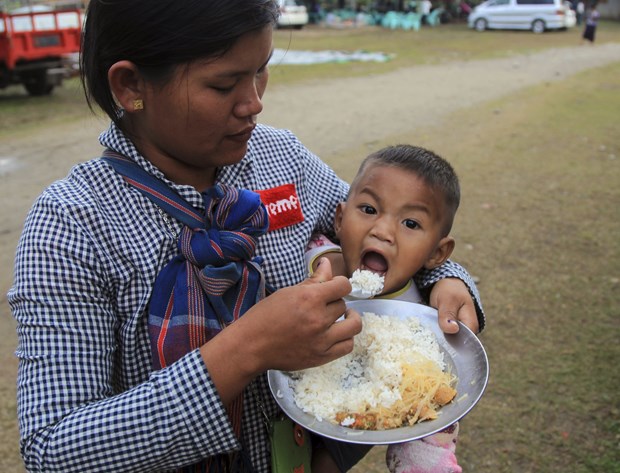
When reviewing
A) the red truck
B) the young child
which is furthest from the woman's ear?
the red truck

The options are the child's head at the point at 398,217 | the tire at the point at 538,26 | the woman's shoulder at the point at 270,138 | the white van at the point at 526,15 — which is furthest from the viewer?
the tire at the point at 538,26

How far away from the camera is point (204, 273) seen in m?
1.36

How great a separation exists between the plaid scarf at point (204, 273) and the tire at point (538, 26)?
28.5m

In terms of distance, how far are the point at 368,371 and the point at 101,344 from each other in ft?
2.22

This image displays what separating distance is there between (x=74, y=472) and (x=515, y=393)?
2.81 m

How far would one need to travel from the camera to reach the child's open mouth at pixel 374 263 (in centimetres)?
187

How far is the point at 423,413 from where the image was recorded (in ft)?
4.79

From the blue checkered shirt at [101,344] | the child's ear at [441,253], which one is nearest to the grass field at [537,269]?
the blue checkered shirt at [101,344]

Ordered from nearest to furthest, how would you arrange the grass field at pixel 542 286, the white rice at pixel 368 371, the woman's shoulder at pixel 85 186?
the woman's shoulder at pixel 85 186
the white rice at pixel 368 371
the grass field at pixel 542 286

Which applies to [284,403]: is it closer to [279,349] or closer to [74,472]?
[279,349]

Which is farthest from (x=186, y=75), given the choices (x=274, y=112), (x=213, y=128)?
(x=274, y=112)

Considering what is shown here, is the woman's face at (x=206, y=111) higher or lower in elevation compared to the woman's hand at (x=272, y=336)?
higher

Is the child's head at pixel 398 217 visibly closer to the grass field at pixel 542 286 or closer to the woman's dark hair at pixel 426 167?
the woman's dark hair at pixel 426 167

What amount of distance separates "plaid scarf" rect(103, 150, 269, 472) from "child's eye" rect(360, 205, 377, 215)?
539 mm
